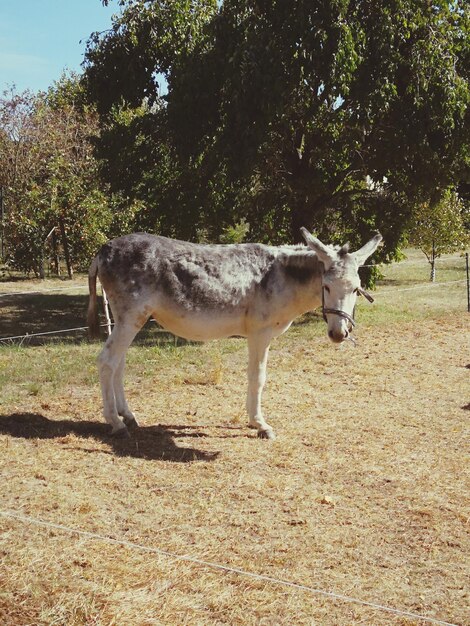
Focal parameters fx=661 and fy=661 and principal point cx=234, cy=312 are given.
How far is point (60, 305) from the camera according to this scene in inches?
795

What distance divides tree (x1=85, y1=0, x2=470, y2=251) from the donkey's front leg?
6264 millimetres

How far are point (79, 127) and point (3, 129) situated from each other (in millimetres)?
3562

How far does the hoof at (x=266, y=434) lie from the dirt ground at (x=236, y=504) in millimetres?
130

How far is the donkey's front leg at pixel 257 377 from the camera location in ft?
24.9

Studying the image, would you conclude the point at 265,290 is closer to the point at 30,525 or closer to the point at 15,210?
the point at 30,525

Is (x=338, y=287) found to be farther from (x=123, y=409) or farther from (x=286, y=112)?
(x=286, y=112)

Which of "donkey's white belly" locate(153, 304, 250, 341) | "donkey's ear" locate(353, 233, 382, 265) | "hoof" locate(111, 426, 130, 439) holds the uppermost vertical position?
"donkey's ear" locate(353, 233, 382, 265)

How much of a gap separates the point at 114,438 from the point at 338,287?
2.96m

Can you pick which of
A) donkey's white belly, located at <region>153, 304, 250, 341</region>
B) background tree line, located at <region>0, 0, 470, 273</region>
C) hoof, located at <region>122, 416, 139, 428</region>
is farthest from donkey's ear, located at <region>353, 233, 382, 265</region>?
background tree line, located at <region>0, 0, 470, 273</region>

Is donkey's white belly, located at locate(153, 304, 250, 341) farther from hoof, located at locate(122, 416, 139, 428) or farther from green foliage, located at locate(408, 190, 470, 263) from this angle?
green foliage, located at locate(408, 190, 470, 263)

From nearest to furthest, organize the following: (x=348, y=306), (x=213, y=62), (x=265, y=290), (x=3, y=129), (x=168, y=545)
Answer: (x=168, y=545)
(x=348, y=306)
(x=265, y=290)
(x=213, y=62)
(x=3, y=129)

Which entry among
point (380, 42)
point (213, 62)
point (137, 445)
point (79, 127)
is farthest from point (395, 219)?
point (79, 127)

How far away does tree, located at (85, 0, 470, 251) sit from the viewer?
12609 mm

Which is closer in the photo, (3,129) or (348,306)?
(348,306)
